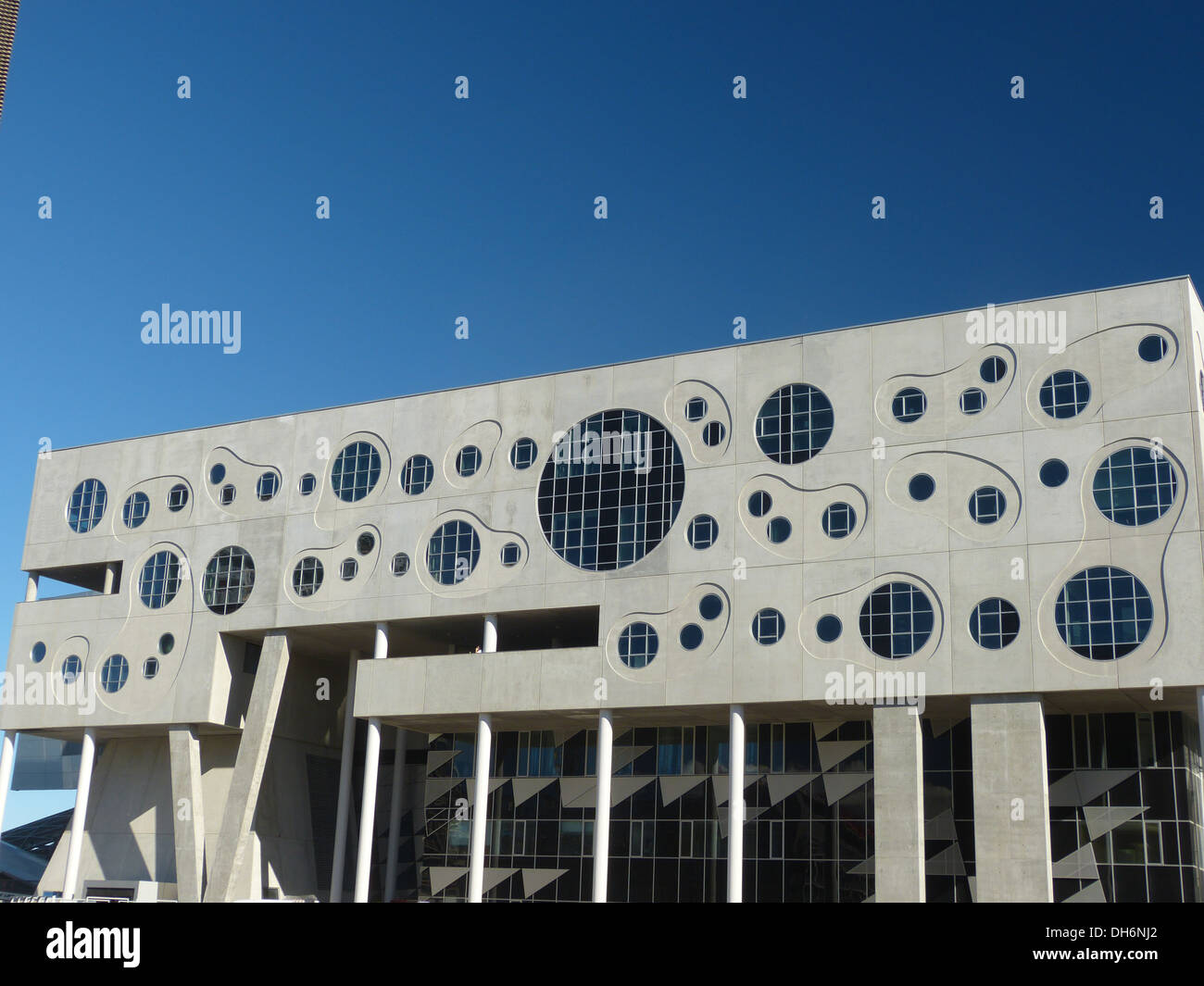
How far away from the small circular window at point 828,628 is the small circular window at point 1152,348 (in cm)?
1154

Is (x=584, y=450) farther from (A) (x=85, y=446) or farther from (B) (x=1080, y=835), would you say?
(A) (x=85, y=446)

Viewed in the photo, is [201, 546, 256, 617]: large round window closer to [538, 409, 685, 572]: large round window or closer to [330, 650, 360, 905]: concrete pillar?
[330, 650, 360, 905]: concrete pillar

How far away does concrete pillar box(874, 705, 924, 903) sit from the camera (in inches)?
1358

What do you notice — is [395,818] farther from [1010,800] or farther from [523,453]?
[1010,800]

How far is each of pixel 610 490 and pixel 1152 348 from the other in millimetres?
17279

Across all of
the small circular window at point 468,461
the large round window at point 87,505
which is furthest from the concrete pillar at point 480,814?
the large round window at point 87,505

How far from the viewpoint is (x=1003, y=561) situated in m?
35.5

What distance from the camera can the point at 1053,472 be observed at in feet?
117

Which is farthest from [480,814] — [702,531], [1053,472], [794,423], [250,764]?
[1053,472]

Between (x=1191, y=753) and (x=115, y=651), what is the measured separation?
39510 millimetres

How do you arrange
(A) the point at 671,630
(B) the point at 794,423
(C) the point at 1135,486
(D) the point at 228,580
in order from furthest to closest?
(D) the point at 228,580
(B) the point at 794,423
(A) the point at 671,630
(C) the point at 1135,486

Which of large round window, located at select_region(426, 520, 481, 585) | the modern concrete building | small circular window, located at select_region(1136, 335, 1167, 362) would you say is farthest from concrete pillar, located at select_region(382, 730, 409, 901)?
small circular window, located at select_region(1136, 335, 1167, 362)

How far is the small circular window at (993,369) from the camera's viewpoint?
37125 mm
